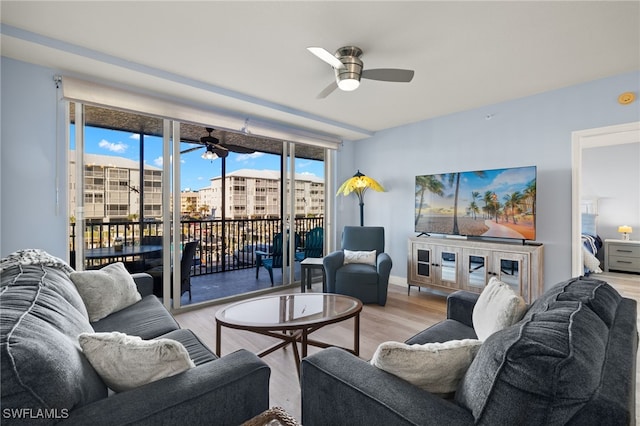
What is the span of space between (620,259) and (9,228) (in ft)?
26.9

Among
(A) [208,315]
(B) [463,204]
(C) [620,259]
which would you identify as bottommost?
(A) [208,315]

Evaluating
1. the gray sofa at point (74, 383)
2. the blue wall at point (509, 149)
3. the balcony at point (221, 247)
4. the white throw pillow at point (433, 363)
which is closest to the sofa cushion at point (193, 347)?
the gray sofa at point (74, 383)

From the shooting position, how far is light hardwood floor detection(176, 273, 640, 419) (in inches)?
79.4

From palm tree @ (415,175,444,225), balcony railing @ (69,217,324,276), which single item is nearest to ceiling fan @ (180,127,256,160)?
balcony railing @ (69,217,324,276)

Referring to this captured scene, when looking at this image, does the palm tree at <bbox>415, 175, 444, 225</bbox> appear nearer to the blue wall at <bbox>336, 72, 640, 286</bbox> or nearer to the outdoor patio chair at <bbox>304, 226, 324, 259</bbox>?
the blue wall at <bbox>336, 72, 640, 286</bbox>

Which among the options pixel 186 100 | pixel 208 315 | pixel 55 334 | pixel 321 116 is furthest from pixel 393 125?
pixel 55 334

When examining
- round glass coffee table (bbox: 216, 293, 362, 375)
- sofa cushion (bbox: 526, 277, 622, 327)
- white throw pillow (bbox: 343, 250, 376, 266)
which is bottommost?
round glass coffee table (bbox: 216, 293, 362, 375)

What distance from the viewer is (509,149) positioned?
3.58m

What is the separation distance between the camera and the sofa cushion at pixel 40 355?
2.50 ft

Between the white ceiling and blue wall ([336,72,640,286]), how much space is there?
26cm

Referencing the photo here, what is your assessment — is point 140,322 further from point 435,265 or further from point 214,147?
point 435,265

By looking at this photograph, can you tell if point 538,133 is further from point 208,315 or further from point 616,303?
point 208,315

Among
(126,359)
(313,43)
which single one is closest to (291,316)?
(126,359)

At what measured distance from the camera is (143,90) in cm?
302
